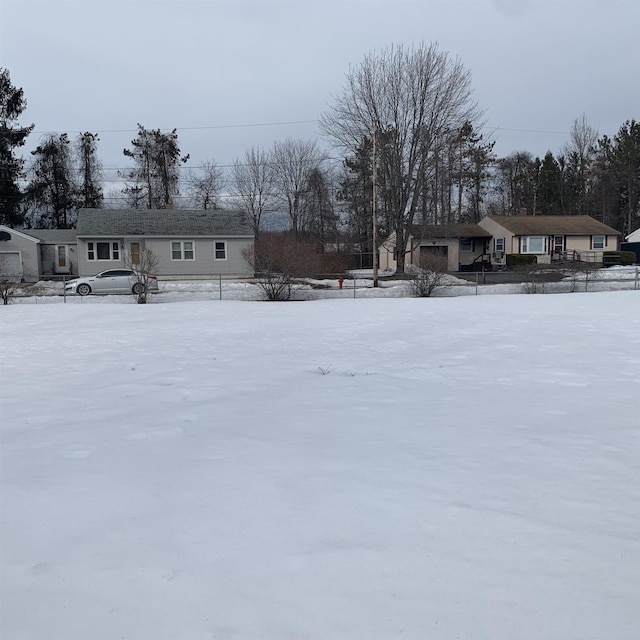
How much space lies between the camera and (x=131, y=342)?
498 inches

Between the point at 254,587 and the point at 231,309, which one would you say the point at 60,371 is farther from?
the point at 231,309

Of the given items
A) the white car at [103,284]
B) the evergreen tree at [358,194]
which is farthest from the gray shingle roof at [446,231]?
the white car at [103,284]

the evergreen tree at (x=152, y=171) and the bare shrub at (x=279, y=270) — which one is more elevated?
the evergreen tree at (x=152, y=171)

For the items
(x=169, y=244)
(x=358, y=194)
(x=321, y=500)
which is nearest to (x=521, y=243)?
(x=358, y=194)

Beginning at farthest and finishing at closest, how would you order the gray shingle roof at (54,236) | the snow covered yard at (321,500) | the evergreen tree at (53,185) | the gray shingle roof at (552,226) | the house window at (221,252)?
Result: the evergreen tree at (53,185), the gray shingle roof at (552,226), the gray shingle roof at (54,236), the house window at (221,252), the snow covered yard at (321,500)

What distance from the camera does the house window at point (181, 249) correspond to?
3634cm

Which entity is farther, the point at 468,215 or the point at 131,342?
the point at 468,215

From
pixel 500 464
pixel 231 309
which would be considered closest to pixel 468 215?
pixel 231 309

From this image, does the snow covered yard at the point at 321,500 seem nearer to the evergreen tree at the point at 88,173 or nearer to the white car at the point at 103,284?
the white car at the point at 103,284

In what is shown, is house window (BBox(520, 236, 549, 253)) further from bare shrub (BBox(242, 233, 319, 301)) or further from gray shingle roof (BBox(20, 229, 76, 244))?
gray shingle roof (BBox(20, 229, 76, 244))

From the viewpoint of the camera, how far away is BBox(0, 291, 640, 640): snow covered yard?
3020 mm

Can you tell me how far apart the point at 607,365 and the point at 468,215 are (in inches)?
2271

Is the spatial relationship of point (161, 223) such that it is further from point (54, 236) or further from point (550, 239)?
point (550, 239)

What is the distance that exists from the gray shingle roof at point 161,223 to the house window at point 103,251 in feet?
2.47
